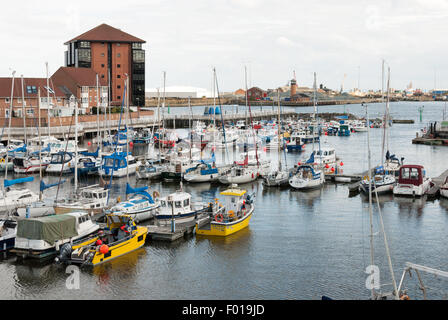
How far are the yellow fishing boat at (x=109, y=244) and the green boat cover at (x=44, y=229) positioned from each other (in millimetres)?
920

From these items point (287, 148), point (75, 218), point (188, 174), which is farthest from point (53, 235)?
point (287, 148)

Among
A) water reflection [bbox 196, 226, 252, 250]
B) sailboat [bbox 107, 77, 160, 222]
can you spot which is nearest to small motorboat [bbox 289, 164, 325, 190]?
water reflection [bbox 196, 226, 252, 250]

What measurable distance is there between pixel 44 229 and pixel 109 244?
2.98 metres

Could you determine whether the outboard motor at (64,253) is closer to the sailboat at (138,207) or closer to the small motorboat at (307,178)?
the sailboat at (138,207)

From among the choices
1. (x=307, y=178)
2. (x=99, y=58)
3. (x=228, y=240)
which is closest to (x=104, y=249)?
(x=228, y=240)

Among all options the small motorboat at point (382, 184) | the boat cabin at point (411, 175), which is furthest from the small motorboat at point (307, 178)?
the boat cabin at point (411, 175)

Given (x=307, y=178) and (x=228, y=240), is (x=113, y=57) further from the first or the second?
(x=228, y=240)

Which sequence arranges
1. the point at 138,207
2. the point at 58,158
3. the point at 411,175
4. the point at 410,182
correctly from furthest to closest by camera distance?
the point at 58,158 < the point at 411,175 < the point at 410,182 < the point at 138,207

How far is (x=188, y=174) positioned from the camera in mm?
45344

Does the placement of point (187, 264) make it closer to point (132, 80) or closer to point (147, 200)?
point (147, 200)

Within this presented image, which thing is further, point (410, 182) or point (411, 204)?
point (410, 182)

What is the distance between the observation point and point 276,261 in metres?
25.2
